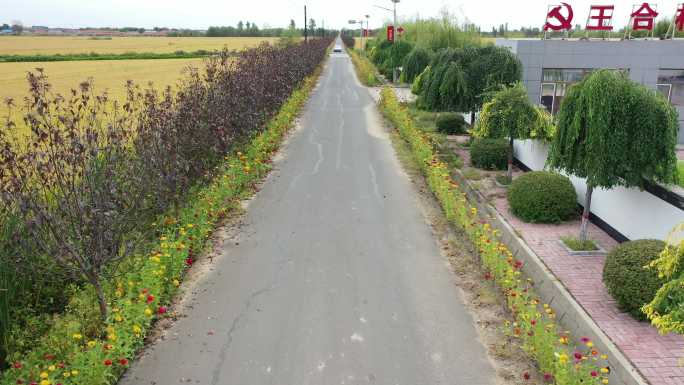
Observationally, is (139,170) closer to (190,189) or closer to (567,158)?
(190,189)

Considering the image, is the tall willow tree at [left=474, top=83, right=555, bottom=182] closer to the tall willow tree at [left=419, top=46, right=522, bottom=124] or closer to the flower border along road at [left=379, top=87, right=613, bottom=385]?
the flower border along road at [left=379, top=87, right=613, bottom=385]

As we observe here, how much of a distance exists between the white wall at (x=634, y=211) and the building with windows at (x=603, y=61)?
9434 mm

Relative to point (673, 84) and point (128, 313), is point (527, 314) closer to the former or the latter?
point (128, 313)

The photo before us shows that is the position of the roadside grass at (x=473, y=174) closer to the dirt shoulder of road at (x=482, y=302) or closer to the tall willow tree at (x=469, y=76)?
the dirt shoulder of road at (x=482, y=302)

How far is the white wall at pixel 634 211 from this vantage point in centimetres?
796

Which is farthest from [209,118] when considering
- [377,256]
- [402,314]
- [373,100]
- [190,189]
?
[373,100]

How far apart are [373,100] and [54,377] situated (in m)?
26.1

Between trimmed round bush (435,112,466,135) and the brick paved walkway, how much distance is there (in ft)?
30.6

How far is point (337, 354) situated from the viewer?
6.12m

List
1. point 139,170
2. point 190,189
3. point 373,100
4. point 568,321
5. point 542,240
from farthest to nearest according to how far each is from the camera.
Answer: point 373,100, point 190,189, point 542,240, point 139,170, point 568,321

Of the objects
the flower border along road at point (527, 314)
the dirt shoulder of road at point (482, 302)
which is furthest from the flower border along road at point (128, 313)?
the flower border along road at point (527, 314)

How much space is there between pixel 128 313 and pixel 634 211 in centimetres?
778

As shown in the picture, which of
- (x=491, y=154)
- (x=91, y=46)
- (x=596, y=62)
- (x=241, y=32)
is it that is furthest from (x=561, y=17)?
(x=241, y=32)

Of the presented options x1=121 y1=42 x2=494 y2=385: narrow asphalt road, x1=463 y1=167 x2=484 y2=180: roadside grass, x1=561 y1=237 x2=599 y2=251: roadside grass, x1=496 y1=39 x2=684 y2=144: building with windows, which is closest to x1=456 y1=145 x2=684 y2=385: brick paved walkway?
x1=561 y1=237 x2=599 y2=251: roadside grass
